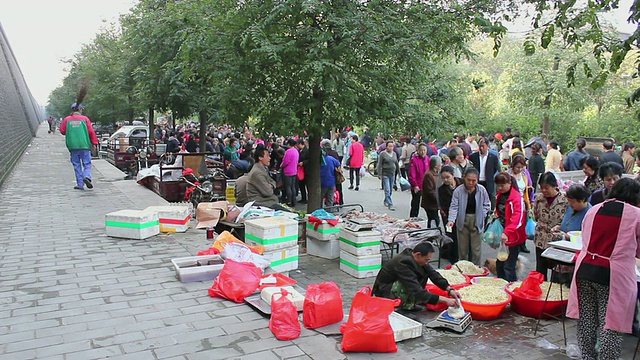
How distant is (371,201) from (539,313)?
920cm

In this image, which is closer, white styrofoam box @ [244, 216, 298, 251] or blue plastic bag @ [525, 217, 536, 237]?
white styrofoam box @ [244, 216, 298, 251]

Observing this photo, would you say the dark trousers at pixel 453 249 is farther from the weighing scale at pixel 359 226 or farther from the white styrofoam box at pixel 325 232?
the white styrofoam box at pixel 325 232

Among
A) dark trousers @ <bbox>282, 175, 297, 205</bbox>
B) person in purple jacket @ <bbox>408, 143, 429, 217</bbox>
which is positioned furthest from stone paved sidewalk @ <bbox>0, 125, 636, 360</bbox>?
dark trousers @ <bbox>282, 175, 297, 205</bbox>

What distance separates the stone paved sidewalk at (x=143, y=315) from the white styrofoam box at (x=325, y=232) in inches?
15.2

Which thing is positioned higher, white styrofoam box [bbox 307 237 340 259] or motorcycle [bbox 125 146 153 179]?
motorcycle [bbox 125 146 153 179]

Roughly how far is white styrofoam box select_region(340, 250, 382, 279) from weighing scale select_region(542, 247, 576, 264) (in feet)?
9.08

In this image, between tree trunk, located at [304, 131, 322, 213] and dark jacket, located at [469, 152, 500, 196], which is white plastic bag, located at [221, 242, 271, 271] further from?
dark jacket, located at [469, 152, 500, 196]

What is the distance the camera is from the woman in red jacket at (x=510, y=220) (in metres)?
6.48

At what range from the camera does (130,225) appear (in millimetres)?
7633

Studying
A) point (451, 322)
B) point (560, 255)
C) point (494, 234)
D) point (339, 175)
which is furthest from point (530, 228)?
point (339, 175)

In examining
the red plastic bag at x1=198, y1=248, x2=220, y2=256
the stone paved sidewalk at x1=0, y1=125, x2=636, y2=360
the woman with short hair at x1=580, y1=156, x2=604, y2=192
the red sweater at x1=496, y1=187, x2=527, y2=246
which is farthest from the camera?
the woman with short hair at x1=580, y1=156, x2=604, y2=192

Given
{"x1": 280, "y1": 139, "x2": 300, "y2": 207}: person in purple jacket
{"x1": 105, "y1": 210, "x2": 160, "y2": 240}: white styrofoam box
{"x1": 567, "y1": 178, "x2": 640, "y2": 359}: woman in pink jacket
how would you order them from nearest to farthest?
{"x1": 567, "y1": 178, "x2": 640, "y2": 359}: woman in pink jacket → {"x1": 105, "y1": 210, "x2": 160, "y2": 240}: white styrofoam box → {"x1": 280, "y1": 139, "x2": 300, "y2": 207}: person in purple jacket

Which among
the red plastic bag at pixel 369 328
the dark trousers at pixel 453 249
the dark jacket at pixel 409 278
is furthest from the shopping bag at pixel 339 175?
the red plastic bag at pixel 369 328

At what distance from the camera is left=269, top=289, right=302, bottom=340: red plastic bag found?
15.0ft
